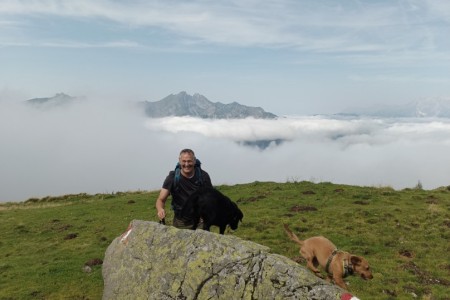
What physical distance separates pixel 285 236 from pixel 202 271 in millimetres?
13506

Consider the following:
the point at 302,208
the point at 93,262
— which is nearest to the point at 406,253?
the point at 302,208

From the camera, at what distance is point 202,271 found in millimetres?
9406

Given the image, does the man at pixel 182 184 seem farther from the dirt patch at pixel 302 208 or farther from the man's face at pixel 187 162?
the dirt patch at pixel 302 208

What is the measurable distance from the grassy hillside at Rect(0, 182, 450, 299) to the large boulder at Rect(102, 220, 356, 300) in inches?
234

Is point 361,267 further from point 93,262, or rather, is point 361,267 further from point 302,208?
point 302,208

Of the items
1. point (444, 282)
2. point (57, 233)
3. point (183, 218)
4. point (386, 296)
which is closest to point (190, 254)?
point (183, 218)

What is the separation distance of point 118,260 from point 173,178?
9.72 ft

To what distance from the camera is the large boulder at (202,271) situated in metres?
8.70

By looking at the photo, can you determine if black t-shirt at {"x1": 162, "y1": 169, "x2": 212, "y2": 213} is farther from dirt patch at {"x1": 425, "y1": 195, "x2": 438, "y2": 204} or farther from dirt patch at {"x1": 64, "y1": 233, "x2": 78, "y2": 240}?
dirt patch at {"x1": 425, "y1": 195, "x2": 438, "y2": 204}

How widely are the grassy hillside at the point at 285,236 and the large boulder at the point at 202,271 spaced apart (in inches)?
234

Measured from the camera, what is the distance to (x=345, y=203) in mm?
30219

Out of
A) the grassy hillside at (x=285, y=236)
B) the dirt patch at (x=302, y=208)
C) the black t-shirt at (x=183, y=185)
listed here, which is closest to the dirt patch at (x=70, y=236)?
the grassy hillside at (x=285, y=236)

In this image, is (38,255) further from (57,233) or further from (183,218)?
(183,218)

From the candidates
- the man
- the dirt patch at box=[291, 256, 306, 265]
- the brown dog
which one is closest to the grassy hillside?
the dirt patch at box=[291, 256, 306, 265]
